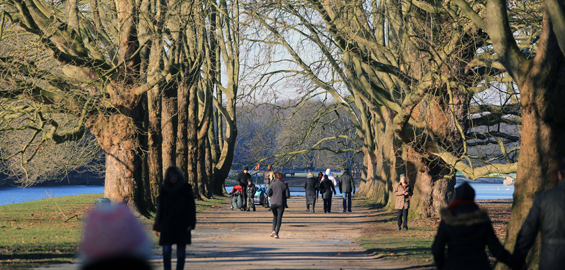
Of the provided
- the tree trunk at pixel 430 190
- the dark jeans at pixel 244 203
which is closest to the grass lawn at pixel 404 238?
the tree trunk at pixel 430 190

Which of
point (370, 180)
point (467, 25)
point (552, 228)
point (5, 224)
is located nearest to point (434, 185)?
point (467, 25)

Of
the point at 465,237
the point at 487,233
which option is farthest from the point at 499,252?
the point at 465,237

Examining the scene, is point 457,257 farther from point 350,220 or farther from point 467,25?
point 350,220

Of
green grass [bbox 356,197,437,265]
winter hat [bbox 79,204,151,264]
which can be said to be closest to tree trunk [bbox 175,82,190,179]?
green grass [bbox 356,197,437,265]

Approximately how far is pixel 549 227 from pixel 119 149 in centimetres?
1290

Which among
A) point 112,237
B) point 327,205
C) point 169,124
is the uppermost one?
point 169,124

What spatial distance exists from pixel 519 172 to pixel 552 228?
12.9ft

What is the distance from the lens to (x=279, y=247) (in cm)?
1216

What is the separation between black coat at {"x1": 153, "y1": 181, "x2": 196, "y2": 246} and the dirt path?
1586 mm

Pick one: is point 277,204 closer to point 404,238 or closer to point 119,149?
point 404,238

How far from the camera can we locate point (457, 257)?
16.5 ft

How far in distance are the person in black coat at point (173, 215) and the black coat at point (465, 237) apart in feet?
12.2

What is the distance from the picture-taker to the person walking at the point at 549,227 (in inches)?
193

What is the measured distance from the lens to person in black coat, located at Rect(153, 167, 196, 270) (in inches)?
307
